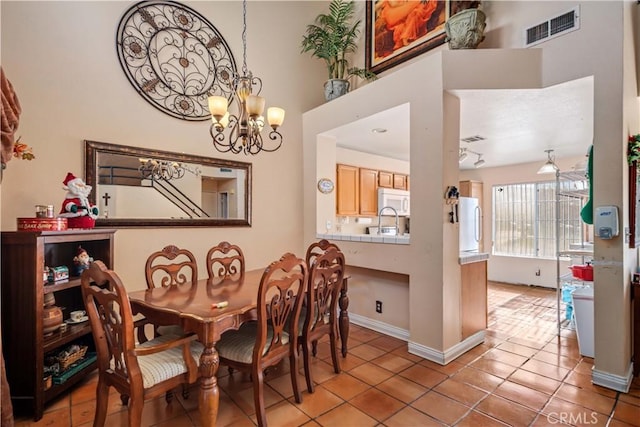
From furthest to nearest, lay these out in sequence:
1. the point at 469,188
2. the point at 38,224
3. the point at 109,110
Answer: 1. the point at 469,188
2. the point at 109,110
3. the point at 38,224

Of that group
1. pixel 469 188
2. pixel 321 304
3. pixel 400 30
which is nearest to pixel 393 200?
pixel 469 188

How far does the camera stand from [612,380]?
2.25 m

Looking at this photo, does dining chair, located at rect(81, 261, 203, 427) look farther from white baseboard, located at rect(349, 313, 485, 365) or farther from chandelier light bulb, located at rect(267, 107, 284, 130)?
white baseboard, located at rect(349, 313, 485, 365)

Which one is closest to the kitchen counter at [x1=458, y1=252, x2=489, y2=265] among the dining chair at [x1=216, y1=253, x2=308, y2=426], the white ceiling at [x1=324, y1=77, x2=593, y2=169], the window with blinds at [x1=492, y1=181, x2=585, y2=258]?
the white ceiling at [x1=324, y1=77, x2=593, y2=169]

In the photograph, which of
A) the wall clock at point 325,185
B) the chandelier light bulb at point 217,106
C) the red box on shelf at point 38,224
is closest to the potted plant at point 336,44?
the wall clock at point 325,185

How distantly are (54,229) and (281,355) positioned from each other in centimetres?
177

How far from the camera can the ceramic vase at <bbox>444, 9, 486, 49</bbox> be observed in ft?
8.86

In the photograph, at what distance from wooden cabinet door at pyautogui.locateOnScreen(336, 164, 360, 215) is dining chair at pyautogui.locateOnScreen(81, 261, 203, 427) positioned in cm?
304

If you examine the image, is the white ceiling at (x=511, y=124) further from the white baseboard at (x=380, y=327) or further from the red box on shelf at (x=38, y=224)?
the red box on shelf at (x=38, y=224)

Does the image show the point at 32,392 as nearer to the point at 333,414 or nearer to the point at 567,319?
the point at 333,414

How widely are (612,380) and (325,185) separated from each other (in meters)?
3.19

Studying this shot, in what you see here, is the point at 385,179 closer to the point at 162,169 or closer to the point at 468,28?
the point at 468,28

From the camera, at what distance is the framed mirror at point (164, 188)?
2.74 meters

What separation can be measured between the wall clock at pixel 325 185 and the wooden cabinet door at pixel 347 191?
335mm
